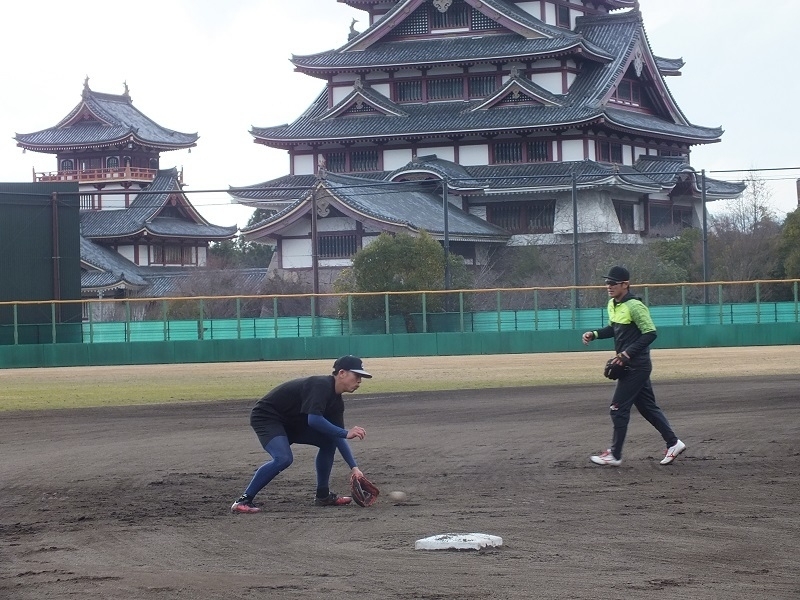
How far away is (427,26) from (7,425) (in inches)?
1869

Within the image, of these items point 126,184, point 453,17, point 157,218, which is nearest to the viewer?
point 453,17

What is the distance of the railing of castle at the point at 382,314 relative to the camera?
41.4m

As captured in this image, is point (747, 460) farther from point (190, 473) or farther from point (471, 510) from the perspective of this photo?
point (190, 473)

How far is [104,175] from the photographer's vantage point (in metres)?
75.2

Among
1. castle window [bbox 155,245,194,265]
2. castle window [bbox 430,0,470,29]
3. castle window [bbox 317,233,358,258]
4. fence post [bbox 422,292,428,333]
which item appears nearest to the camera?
fence post [bbox 422,292,428,333]

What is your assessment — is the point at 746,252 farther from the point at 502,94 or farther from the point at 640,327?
the point at 640,327

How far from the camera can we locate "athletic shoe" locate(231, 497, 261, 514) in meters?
10.2

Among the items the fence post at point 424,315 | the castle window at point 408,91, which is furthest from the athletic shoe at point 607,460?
the castle window at point 408,91

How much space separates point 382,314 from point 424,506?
3230cm

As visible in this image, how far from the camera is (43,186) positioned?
1829 inches

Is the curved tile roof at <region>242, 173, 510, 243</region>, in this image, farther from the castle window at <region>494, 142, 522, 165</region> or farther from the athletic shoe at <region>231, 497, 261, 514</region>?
the athletic shoe at <region>231, 497, 261, 514</region>

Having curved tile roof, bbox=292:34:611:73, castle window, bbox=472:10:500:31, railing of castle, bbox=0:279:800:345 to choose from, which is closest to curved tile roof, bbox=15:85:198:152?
curved tile roof, bbox=292:34:611:73

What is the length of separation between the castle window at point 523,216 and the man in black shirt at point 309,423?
49309mm

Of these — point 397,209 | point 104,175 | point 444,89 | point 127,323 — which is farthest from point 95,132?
point 127,323
